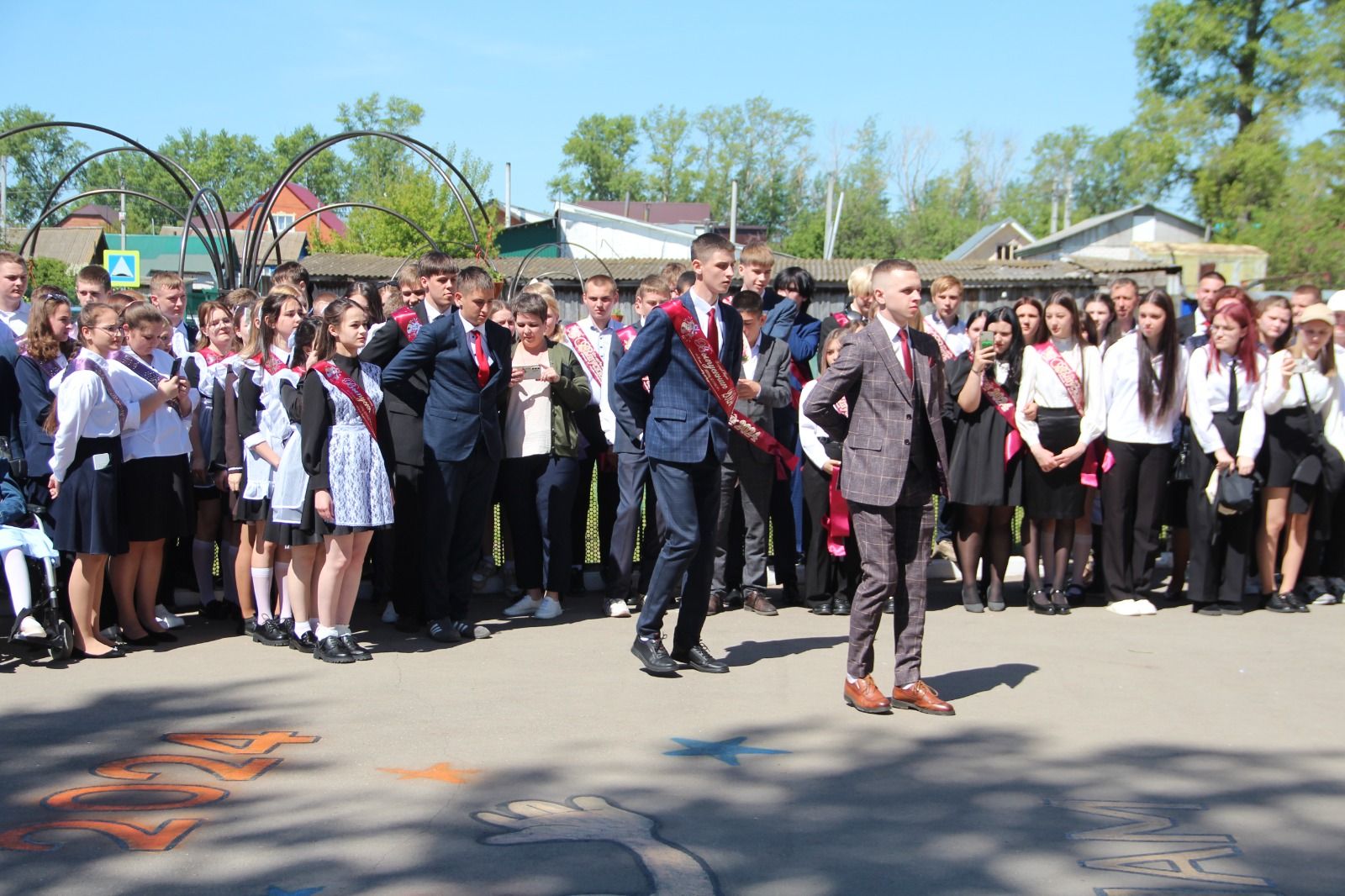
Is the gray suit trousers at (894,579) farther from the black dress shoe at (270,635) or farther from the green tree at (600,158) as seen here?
the green tree at (600,158)

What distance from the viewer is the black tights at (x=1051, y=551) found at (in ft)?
27.1

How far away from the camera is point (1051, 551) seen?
325 inches

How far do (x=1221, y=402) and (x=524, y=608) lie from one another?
4634mm

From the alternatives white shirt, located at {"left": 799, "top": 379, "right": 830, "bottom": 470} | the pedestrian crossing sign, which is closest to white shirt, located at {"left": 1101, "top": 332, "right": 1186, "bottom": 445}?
white shirt, located at {"left": 799, "top": 379, "right": 830, "bottom": 470}

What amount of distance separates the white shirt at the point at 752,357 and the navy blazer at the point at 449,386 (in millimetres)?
1582

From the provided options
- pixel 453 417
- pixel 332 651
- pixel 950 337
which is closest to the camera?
pixel 332 651

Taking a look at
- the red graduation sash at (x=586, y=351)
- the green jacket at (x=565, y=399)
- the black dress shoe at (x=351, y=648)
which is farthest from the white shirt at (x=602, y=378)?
the black dress shoe at (x=351, y=648)

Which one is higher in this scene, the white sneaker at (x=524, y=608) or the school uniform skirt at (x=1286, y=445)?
the school uniform skirt at (x=1286, y=445)

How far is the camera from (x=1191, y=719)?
5715 mm

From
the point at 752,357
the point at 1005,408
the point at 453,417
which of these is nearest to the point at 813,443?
the point at 752,357

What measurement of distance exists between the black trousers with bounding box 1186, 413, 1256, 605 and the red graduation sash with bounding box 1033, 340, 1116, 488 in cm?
60

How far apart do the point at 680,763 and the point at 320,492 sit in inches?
101

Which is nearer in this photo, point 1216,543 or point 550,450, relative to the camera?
point 550,450

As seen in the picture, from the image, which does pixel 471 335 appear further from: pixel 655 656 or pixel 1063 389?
pixel 1063 389
